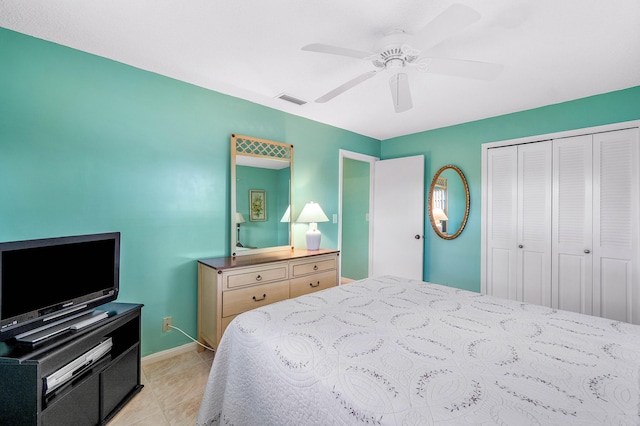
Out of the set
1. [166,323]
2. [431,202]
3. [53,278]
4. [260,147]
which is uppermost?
[260,147]

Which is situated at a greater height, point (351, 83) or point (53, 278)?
point (351, 83)

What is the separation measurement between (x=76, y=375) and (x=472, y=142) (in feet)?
13.4

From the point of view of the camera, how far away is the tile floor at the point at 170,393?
1.70 m

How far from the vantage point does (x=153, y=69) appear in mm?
2316

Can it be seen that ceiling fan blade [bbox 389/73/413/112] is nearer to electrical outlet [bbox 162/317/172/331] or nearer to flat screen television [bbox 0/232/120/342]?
flat screen television [bbox 0/232/120/342]

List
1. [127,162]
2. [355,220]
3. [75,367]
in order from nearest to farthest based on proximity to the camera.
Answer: [75,367] → [127,162] → [355,220]

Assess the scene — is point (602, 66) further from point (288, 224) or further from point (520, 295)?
point (288, 224)

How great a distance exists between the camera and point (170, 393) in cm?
195

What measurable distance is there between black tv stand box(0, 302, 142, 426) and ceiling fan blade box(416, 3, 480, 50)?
2308 millimetres

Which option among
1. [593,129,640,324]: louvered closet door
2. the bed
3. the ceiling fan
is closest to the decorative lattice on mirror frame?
the ceiling fan

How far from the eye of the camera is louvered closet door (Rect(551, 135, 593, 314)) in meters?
2.78

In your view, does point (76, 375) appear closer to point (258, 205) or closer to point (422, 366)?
point (422, 366)

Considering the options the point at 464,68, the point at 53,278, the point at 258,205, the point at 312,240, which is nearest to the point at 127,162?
the point at 53,278

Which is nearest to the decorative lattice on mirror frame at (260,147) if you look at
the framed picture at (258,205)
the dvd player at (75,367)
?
the framed picture at (258,205)
